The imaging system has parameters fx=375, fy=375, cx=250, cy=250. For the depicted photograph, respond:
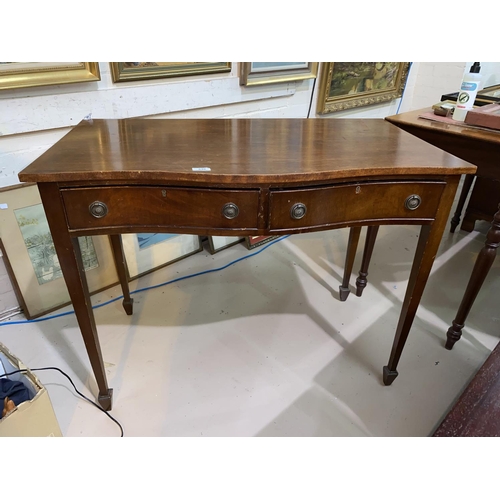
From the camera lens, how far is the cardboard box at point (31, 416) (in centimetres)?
87

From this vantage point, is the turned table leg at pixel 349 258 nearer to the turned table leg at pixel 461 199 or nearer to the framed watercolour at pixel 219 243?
the framed watercolour at pixel 219 243

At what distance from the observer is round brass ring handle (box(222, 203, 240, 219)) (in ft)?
2.85

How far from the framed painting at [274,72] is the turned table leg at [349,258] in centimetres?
83

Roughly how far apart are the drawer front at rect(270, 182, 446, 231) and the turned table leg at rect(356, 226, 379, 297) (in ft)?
1.93

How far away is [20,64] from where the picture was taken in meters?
1.16

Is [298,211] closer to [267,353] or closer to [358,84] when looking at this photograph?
[267,353]

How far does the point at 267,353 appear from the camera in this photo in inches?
55.5

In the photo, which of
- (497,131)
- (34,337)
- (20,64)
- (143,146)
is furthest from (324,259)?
(20,64)

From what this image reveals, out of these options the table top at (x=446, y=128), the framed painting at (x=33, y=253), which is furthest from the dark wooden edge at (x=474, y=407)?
the framed painting at (x=33, y=253)

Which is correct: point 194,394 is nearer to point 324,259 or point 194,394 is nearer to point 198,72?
point 324,259

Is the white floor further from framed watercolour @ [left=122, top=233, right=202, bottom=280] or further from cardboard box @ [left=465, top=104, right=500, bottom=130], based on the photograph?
cardboard box @ [left=465, top=104, right=500, bottom=130]

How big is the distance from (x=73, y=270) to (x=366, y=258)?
3.83 ft

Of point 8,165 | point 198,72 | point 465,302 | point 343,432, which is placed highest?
point 198,72

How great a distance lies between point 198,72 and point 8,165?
810 millimetres
